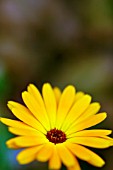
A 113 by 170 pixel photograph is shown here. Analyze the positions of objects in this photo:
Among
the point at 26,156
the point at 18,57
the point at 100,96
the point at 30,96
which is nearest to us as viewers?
the point at 26,156

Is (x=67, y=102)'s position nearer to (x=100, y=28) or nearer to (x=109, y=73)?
(x=109, y=73)

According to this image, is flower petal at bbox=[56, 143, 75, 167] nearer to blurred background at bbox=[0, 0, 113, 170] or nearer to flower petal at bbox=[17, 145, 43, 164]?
flower petal at bbox=[17, 145, 43, 164]

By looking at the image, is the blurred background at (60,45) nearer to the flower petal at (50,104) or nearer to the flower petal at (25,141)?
the flower petal at (50,104)

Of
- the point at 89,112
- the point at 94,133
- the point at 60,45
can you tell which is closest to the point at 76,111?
the point at 89,112

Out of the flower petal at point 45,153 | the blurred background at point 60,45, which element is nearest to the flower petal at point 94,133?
the flower petal at point 45,153

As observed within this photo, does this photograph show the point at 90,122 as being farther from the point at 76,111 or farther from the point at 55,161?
the point at 55,161

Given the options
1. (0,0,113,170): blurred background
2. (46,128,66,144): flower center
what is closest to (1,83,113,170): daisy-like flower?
(46,128,66,144): flower center

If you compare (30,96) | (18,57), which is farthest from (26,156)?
(18,57)
